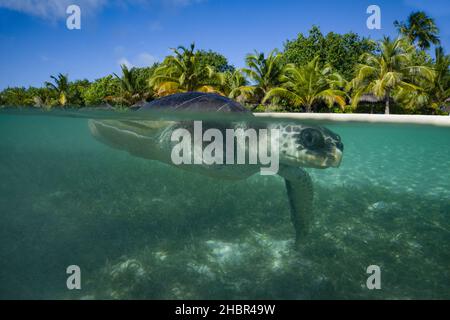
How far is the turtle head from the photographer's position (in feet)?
11.2

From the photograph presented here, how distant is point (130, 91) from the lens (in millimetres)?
25203

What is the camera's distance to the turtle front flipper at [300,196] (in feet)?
15.0

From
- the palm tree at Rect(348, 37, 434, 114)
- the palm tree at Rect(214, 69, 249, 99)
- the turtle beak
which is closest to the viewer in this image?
the turtle beak

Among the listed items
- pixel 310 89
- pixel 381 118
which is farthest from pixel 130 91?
pixel 381 118

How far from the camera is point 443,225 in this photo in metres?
6.75

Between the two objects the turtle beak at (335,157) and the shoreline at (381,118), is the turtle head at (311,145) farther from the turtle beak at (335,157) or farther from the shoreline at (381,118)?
the shoreline at (381,118)

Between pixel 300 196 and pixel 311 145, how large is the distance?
1524 millimetres

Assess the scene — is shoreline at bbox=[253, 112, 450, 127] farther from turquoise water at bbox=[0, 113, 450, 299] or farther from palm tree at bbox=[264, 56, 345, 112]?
palm tree at bbox=[264, 56, 345, 112]

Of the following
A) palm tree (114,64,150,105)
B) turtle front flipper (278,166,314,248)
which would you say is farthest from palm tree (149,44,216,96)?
turtle front flipper (278,166,314,248)

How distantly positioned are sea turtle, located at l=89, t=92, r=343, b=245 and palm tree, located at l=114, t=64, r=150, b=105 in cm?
1937

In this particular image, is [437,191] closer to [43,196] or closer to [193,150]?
[193,150]

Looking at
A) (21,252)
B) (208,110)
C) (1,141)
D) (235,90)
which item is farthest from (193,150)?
(1,141)

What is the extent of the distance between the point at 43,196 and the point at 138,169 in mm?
6157

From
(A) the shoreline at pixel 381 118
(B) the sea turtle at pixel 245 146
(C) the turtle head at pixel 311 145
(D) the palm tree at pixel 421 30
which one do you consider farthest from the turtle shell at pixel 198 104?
(D) the palm tree at pixel 421 30
